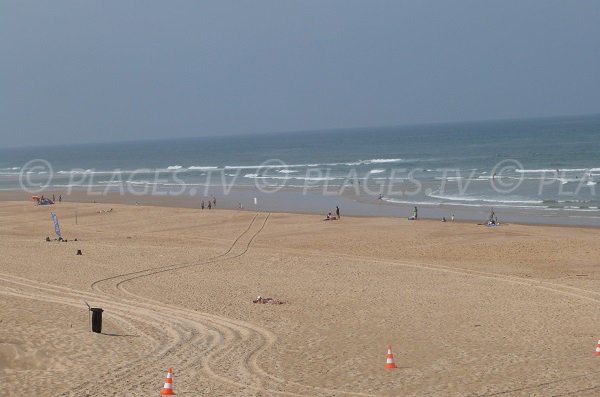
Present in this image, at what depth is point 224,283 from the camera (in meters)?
22.5

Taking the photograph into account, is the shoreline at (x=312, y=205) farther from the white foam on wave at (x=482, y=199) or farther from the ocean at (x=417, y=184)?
the white foam on wave at (x=482, y=199)

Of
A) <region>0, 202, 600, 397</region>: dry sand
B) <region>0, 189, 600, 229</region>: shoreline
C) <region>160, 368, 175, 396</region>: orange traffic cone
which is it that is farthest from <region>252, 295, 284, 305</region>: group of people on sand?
<region>0, 189, 600, 229</region>: shoreline

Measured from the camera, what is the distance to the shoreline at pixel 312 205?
3903 cm

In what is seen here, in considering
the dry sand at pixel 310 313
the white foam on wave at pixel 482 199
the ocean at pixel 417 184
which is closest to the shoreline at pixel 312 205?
the ocean at pixel 417 184

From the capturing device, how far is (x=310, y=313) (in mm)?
18219

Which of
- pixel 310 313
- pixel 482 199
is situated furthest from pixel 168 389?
pixel 482 199

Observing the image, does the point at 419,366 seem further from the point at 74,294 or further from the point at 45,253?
the point at 45,253

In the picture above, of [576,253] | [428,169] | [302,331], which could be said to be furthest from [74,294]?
[428,169]

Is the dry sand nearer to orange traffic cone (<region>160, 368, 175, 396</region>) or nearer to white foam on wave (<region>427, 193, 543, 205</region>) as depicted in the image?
orange traffic cone (<region>160, 368, 175, 396</region>)

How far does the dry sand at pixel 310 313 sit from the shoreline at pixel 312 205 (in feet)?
13.4

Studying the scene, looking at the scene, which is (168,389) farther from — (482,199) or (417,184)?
(417,184)

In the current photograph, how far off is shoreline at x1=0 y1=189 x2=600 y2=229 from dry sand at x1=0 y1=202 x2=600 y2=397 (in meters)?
4.08

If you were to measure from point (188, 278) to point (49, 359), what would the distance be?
33.7 feet

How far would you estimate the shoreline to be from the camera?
3903 centimetres
